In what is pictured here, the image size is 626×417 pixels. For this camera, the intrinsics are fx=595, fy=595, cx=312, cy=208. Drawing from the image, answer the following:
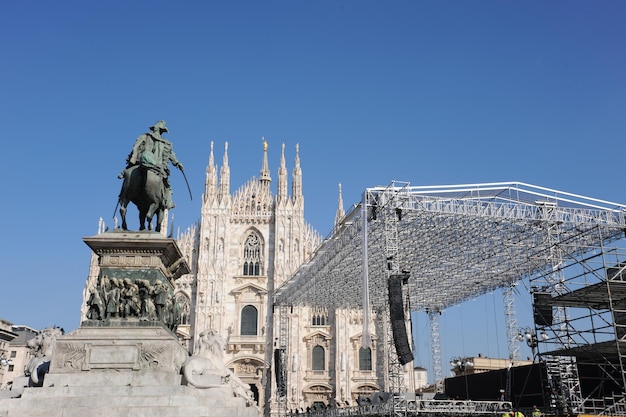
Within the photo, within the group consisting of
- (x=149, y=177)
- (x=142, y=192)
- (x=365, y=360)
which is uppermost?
(x=149, y=177)

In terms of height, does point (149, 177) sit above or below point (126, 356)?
above

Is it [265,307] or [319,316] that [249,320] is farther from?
[319,316]

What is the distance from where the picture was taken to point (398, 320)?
19250 mm

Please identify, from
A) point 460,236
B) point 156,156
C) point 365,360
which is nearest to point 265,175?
point 365,360

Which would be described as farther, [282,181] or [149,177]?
[282,181]

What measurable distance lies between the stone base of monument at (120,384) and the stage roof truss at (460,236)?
12.9 m

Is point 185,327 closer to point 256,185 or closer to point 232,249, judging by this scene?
point 232,249

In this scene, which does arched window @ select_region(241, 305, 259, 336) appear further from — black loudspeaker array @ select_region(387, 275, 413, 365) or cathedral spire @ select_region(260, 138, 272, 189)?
black loudspeaker array @ select_region(387, 275, 413, 365)

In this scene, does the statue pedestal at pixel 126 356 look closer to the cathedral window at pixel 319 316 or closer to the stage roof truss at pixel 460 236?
the stage roof truss at pixel 460 236

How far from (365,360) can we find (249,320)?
809 cm

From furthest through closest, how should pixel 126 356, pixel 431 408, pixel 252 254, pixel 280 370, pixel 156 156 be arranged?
pixel 252 254
pixel 280 370
pixel 431 408
pixel 156 156
pixel 126 356

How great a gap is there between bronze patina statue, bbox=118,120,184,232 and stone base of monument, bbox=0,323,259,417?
75.9 inches

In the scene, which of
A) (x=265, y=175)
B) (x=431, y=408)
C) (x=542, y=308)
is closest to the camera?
(x=431, y=408)

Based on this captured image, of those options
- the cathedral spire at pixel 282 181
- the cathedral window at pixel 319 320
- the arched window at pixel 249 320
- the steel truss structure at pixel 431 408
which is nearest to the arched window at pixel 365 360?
the cathedral window at pixel 319 320
